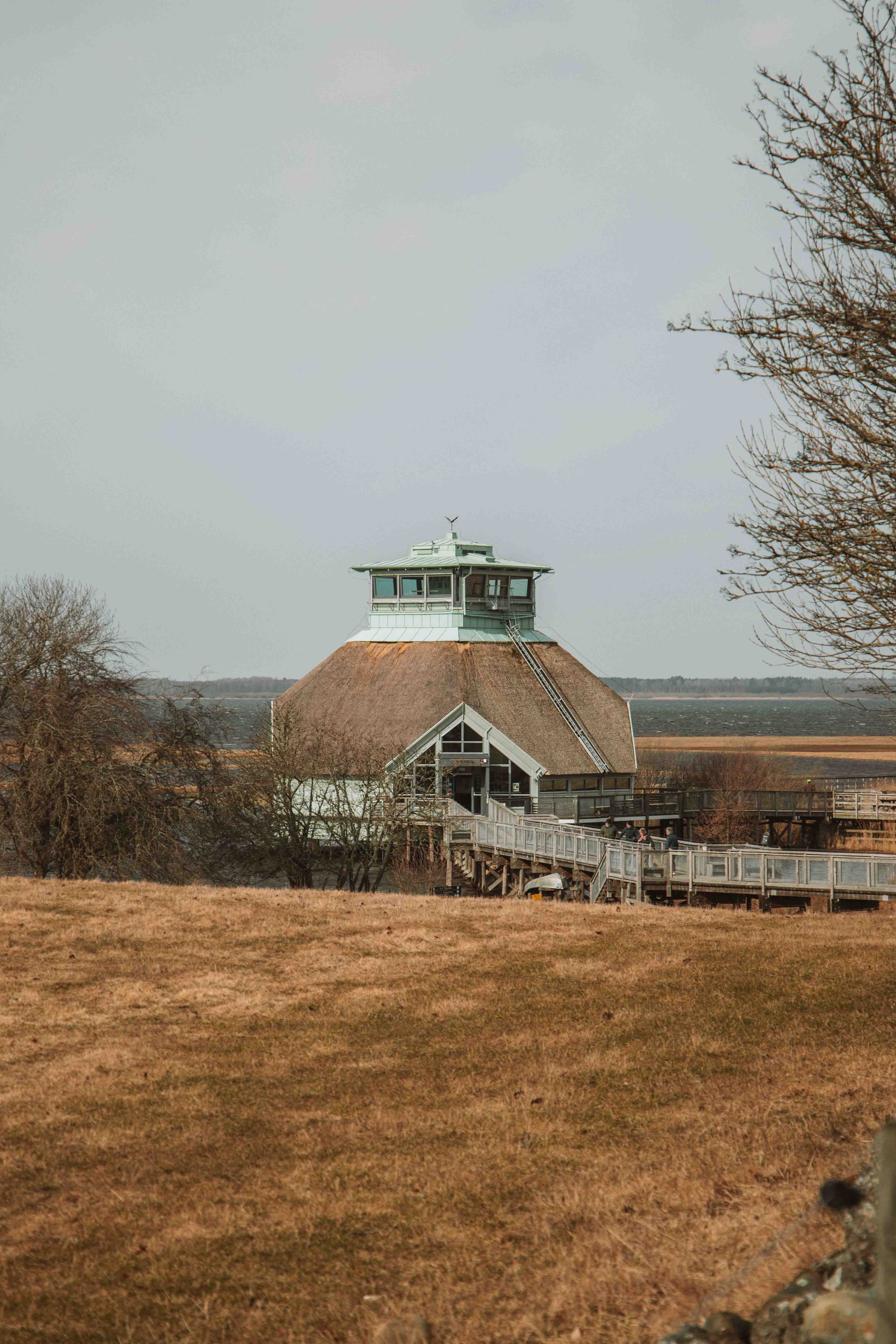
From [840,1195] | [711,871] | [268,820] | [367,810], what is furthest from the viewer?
[367,810]

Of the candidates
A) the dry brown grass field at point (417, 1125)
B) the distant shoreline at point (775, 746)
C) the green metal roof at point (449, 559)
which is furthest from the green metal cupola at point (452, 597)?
the distant shoreline at point (775, 746)

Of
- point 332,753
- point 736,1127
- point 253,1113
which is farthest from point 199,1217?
point 332,753

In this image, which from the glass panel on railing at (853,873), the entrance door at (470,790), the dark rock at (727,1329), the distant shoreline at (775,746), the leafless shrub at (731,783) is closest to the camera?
the dark rock at (727,1329)

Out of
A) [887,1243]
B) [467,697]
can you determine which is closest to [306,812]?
[467,697]

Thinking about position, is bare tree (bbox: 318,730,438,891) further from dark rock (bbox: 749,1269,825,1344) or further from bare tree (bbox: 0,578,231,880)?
dark rock (bbox: 749,1269,825,1344)

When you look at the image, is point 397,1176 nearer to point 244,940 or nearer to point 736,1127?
point 736,1127

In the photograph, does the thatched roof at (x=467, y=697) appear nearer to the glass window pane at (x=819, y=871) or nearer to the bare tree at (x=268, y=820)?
the bare tree at (x=268, y=820)

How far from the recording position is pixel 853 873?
28.8m

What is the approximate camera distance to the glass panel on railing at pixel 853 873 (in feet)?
93.7

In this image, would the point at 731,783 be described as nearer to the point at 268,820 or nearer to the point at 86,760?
the point at 268,820

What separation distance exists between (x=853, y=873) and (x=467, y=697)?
82.0 ft

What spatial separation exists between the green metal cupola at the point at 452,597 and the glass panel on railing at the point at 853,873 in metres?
29.1

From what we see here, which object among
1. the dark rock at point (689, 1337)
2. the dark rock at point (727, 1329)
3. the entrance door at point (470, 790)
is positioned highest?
the entrance door at point (470, 790)

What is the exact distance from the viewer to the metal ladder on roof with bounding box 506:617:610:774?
5259 centimetres
